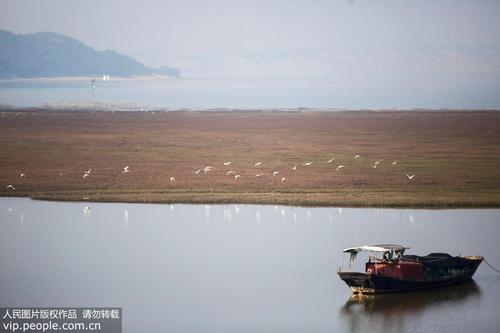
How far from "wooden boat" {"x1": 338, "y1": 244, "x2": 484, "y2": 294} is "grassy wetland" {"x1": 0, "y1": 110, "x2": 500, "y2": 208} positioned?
1328 cm

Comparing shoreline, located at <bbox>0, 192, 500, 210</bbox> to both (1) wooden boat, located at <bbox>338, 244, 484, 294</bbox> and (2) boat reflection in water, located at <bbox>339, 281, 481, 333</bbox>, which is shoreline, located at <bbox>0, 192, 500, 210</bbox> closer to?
(1) wooden boat, located at <bbox>338, 244, 484, 294</bbox>

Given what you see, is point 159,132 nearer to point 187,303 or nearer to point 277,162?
point 277,162

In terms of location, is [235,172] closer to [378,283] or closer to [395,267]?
[395,267]

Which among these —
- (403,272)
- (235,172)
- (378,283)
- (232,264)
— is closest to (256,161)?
(235,172)

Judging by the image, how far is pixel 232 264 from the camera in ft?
105

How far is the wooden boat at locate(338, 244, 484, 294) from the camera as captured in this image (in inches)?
1119

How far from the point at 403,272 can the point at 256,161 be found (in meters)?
29.5

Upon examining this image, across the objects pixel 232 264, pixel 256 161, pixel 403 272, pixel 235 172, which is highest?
pixel 256 161

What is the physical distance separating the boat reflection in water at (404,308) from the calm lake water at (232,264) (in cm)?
5

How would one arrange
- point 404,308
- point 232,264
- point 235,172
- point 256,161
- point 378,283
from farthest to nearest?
point 256,161 < point 235,172 < point 232,264 < point 378,283 < point 404,308

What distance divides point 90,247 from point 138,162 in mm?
22390

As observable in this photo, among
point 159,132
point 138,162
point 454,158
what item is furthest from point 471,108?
point 138,162

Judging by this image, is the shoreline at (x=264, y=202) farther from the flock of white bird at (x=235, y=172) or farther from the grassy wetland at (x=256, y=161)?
the flock of white bird at (x=235, y=172)

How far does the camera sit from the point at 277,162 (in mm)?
56844
